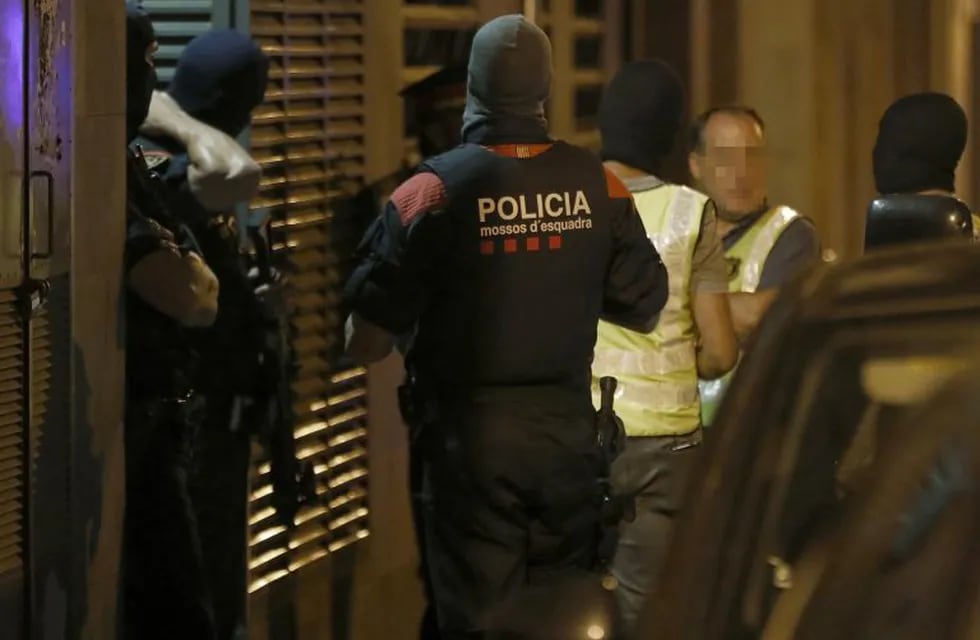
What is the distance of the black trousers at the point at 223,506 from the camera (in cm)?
582

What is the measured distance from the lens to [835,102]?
459 inches

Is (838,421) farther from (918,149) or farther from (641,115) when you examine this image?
(918,149)

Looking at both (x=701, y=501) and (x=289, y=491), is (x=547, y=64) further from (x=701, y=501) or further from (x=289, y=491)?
(x=701, y=501)

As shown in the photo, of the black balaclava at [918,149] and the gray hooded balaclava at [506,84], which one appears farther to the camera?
the black balaclava at [918,149]

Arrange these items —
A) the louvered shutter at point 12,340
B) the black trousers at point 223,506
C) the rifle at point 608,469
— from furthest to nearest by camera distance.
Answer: the black trousers at point 223,506, the rifle at point 608,469, the louvered shutter at point 12,340

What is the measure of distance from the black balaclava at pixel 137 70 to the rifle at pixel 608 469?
139cm

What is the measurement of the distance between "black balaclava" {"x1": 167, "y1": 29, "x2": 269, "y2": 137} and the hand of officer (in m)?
0.08

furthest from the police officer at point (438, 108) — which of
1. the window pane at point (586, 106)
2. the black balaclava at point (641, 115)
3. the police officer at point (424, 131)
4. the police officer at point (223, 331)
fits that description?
the window pane at point (586, 106)

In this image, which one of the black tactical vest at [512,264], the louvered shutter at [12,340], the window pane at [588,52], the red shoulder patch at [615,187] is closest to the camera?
the louvered shutter at [12,340]

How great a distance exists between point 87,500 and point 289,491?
97 centimetres

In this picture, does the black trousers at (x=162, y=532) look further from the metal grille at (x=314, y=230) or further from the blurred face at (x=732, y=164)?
the blurred face at (x=732, y=164)

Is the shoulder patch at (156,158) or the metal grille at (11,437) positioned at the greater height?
the shoulder patch at (156,158)

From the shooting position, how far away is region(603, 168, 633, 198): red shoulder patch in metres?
5.11

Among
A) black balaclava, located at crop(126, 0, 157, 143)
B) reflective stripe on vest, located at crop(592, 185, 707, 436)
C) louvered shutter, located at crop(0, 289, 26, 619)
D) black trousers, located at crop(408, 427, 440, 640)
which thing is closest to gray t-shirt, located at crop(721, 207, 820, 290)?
reflective stripe on vest, located at crop(592, 185, 707, 436)
